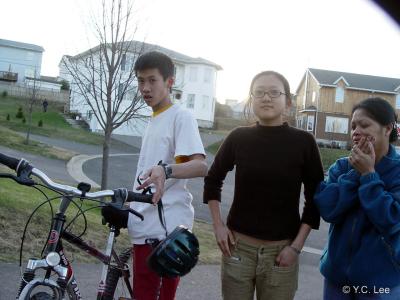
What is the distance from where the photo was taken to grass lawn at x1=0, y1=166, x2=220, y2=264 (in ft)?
18.7

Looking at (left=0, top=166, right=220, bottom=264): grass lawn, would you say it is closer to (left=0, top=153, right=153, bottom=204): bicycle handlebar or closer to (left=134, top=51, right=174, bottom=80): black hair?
(left=134, top=51, right=174, bottom=80): black hair

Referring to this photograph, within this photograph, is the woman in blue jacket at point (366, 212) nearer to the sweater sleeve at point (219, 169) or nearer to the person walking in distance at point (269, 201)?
the person walking in distance at point (269, 201)

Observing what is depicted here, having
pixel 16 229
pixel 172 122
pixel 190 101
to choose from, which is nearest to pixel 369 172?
pixel 172 122

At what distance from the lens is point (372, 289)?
2568mm

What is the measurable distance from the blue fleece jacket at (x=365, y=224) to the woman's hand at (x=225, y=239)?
574 millimetres

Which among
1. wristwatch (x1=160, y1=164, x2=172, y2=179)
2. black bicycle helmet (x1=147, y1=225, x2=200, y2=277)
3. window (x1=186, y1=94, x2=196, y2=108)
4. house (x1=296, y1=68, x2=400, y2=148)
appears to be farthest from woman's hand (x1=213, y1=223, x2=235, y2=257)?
window (x1=186, y1=94, x2=196, y2=108)

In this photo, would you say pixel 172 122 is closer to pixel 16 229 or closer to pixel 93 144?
pixel 16 229

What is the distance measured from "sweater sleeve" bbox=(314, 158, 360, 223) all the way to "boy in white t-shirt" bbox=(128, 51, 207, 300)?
0.69 metres

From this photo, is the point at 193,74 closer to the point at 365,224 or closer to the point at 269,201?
the point at 269,201

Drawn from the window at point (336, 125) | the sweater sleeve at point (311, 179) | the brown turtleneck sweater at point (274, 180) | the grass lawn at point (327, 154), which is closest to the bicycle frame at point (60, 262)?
the brown turtleneck sweater at point (274, 180)

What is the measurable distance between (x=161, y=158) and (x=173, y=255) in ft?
2.25

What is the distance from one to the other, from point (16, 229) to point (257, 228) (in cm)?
446

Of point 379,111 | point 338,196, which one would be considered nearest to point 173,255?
point 338,196

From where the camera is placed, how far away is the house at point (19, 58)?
6881 centimetres
